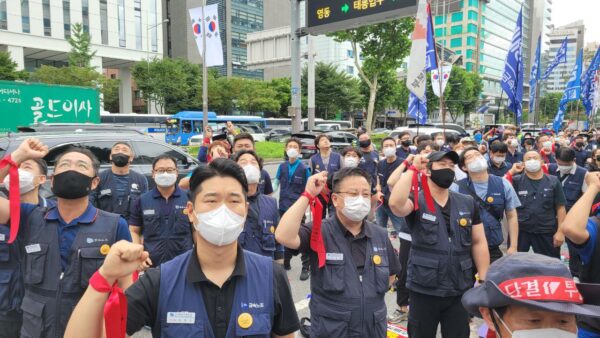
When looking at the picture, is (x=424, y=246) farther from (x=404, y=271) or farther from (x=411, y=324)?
(x=404, y=271)

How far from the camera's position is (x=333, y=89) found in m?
46.6

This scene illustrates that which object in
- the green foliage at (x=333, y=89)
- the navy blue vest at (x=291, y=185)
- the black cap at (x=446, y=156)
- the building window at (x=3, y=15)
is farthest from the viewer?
the green foliage at (x=333, y=89)

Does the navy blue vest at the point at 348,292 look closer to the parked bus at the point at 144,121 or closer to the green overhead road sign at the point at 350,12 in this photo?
the green overhead road sign at the point at 350,12

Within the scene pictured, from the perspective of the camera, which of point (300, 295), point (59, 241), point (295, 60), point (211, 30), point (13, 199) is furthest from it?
point (295, 60)

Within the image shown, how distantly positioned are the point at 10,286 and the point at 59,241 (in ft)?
2.15

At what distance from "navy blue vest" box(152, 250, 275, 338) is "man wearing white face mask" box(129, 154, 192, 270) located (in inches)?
86.4

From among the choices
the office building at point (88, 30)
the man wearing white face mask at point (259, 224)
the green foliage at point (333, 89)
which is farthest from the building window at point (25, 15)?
the man wearing white face mask at point (259, 224)

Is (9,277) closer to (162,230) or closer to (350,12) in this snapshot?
(162,230)

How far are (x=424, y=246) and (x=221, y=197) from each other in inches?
75.2

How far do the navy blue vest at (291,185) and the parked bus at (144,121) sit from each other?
1046 inches

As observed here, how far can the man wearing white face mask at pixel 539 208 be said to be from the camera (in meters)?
4.74

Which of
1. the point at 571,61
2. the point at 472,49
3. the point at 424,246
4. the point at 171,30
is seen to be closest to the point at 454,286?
the point at 424,246

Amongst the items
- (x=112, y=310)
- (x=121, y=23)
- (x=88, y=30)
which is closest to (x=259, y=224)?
(x=112, y=310)

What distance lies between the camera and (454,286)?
3.08 m
